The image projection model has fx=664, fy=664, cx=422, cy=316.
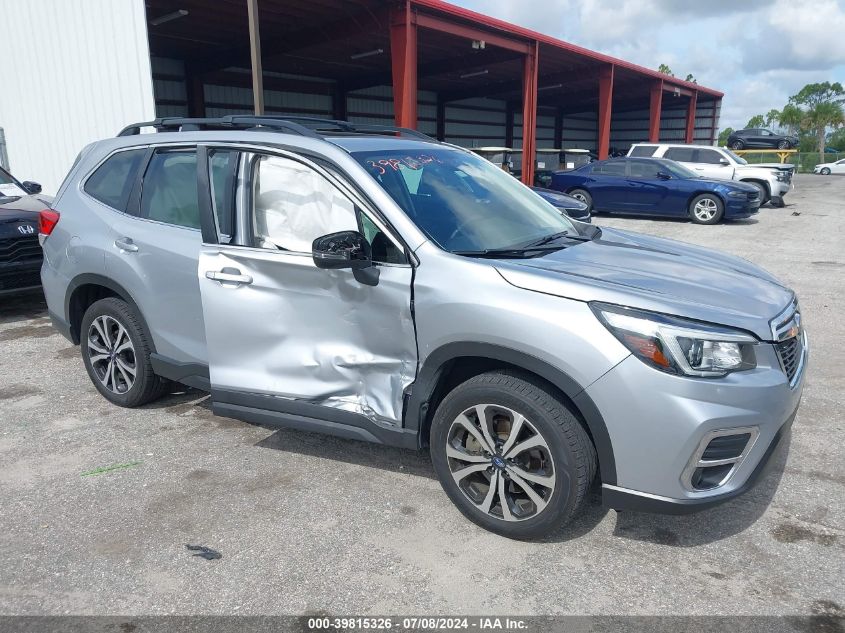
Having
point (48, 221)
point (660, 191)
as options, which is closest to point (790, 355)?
point (48, 221)

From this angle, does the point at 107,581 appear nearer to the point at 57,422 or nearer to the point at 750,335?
the point at 57,422

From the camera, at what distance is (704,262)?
360 cm

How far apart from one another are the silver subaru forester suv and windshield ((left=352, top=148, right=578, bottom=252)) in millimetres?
14

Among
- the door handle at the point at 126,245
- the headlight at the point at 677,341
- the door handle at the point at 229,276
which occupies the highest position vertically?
the door handle at the point at 126,245

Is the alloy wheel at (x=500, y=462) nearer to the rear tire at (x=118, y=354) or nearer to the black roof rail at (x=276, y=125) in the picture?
the black roof rail at (x=276, y=125)

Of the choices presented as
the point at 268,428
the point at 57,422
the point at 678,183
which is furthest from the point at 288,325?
the point at 678,183

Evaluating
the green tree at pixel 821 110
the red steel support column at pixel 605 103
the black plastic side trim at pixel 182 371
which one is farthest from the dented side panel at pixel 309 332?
the green tree at pixel 821 110

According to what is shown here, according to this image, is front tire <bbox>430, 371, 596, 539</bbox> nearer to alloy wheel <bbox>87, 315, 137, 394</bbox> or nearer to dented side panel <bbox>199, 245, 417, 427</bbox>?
dented side panel <bbox>199, 245, 417, 427</bbox>

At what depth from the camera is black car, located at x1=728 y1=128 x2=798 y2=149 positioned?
1355 inches

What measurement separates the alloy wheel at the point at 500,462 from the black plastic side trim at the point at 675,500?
0.86ft

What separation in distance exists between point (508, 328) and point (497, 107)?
3439cm

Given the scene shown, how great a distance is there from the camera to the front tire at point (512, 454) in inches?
110

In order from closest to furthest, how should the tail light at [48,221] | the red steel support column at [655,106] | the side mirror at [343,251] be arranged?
the side mirror at [343,251] → the tail light at [48,221] → the red steel support column at [655,106]

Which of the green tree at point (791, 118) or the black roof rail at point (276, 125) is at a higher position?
the green tree at point (791, 118)
